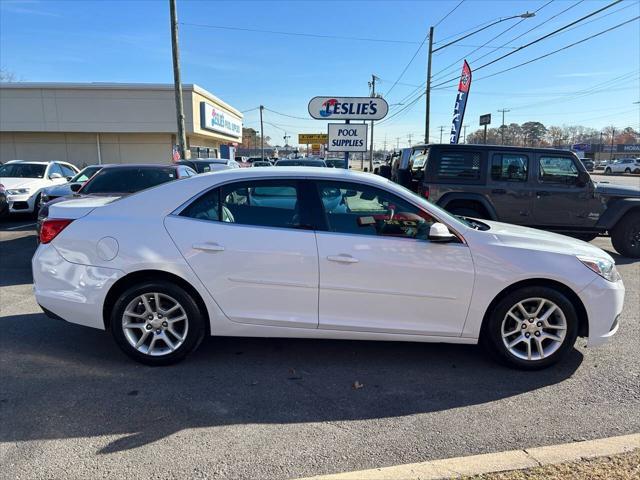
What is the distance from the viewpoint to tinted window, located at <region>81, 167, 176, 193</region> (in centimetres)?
746

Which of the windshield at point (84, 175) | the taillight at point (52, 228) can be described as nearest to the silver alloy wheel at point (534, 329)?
the taillight at point (52, 228)

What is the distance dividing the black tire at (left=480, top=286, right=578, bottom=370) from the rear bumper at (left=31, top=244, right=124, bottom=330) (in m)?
3.02

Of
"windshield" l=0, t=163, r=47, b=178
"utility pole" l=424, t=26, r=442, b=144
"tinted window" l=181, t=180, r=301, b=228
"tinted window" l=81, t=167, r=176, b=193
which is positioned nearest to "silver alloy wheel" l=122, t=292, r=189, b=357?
"tinted window" l=181, t=180, r=301, b=228

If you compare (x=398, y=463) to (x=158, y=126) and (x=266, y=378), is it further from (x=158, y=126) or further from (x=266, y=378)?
(x=158, y=126)

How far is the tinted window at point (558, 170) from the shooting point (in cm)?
794

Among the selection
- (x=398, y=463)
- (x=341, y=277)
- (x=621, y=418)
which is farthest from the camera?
(x=341, y=277)

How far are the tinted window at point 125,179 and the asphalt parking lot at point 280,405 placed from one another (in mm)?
3479

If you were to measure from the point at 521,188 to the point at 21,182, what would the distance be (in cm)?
1184

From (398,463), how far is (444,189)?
5.86m

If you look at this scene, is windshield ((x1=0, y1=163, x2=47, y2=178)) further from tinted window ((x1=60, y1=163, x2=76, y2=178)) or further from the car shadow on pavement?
the car shadow on pavement

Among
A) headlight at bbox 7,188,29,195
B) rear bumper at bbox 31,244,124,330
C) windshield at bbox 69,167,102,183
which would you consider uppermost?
windshield at bbox 69,167,102,183

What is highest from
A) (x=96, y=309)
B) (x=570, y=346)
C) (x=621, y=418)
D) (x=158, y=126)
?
(x=158, y=126)

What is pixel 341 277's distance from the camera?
3549mm

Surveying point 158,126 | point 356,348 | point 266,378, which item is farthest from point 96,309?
point 158,126
